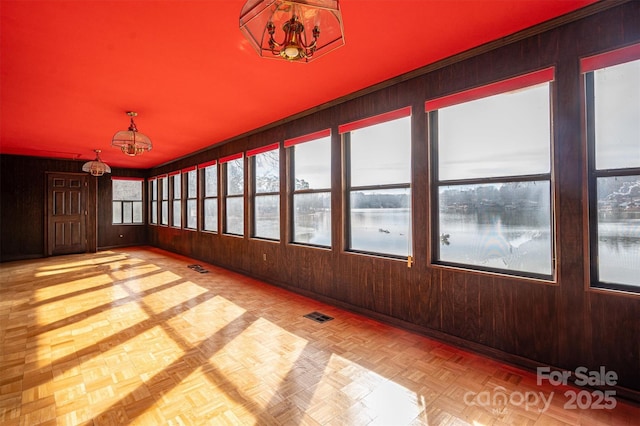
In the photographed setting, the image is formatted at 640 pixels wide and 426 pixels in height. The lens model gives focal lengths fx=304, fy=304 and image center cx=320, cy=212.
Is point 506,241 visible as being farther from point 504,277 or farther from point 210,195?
point 210,195

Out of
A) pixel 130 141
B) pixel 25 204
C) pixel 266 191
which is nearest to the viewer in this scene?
pixel 130 141

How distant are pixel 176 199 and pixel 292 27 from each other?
812 centimetres

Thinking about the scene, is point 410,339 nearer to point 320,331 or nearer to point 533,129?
point 320,331

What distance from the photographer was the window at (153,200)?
31.9ft

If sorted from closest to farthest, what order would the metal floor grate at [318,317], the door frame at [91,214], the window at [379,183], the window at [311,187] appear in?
the window at [379,183] → the metal floor grate at [318,317] → the window at [311,187] → the door frame at [91,214]

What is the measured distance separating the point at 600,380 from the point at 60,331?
4778mm

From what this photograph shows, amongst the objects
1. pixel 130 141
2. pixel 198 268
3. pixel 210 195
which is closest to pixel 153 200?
pixel 210 195

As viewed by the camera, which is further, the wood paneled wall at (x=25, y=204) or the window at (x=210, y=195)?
the wood paneled wall at (x=25, y=204)

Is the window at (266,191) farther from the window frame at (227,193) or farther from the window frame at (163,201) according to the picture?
the window frame at (163,201)

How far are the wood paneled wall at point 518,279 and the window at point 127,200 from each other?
8825mm

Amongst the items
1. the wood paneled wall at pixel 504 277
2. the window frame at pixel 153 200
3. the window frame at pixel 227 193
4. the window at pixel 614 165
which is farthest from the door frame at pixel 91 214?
the window at pixel 614 165

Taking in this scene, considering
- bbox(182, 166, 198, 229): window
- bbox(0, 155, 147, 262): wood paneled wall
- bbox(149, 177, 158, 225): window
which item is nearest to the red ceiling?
bbox(182, 166, 198, 229): window

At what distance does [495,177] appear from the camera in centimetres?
267

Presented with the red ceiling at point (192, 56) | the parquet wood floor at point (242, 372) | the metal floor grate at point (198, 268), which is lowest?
the parquet wood floor at point (242, 372)
